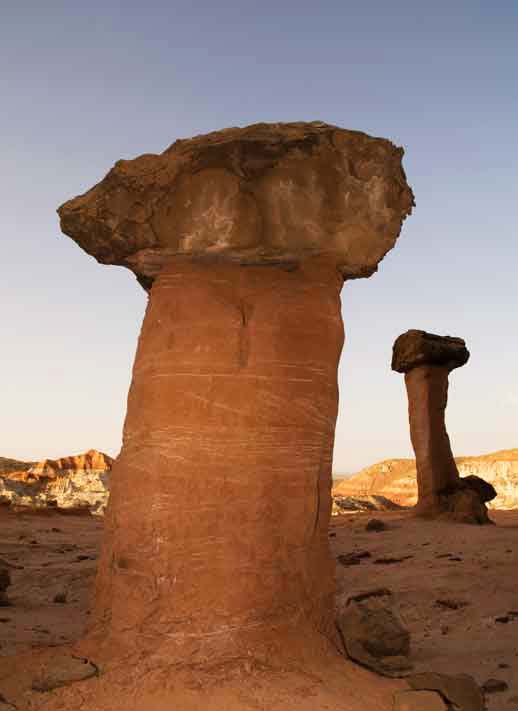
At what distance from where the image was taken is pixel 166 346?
4121mm

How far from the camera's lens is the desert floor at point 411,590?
4453 mm

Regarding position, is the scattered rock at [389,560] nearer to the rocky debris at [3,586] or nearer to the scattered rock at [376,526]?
the scattered rock at [376,526]

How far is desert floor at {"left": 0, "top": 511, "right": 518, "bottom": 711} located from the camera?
4453mm

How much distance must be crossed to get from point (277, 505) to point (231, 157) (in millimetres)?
2268

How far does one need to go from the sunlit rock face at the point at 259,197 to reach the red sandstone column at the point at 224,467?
204 mm

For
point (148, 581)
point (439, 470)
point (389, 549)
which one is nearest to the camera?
point (148, 581)

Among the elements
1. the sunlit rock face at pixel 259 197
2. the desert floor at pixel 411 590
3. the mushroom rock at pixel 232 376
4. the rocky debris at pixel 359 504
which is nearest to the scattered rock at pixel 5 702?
the desert floor at pixel 411 590

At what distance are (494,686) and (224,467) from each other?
229 centimetres

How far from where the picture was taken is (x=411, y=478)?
32.3m

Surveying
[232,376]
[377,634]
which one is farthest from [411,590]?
[232,376]

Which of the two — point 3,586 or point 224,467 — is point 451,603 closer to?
point 224,467

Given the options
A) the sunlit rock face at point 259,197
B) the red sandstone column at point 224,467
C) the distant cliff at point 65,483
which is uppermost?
the sunlit rock face at point 259,197

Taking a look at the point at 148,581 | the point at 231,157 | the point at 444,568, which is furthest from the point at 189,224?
the point at 444,568

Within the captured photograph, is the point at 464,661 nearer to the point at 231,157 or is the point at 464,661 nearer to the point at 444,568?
the point at 444,568
